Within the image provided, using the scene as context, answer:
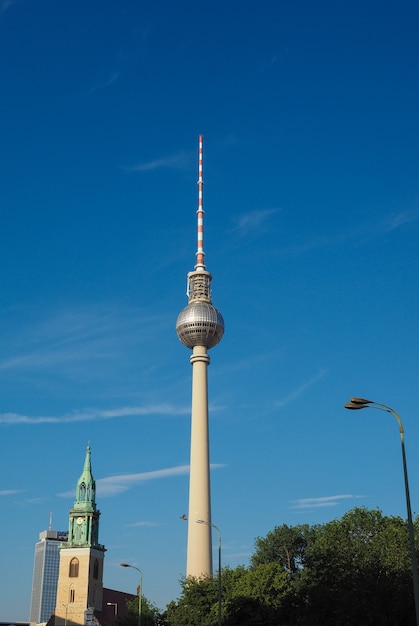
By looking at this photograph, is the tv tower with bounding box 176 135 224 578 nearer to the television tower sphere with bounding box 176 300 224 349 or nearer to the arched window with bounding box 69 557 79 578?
the television tower sphere with bounding box 176 300 224 349

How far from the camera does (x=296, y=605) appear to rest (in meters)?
77.2

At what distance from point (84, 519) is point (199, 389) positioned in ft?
114

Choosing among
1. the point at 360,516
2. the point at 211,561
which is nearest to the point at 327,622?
the point at 360,516

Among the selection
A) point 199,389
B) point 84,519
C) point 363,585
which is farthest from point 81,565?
point 363,585

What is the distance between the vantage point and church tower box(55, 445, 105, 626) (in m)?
129

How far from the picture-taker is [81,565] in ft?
430

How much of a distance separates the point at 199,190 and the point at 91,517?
58.2 meters

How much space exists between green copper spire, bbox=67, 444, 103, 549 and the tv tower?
98.3 ft

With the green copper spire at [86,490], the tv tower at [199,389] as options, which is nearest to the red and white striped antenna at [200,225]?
the tv tower at [199,389]

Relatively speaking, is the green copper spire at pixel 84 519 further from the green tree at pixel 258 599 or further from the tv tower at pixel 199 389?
the green tree at pixel 258 599

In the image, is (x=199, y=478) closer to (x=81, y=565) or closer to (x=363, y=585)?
(x=81, y=565)

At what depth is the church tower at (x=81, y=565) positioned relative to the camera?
128875 millimetres

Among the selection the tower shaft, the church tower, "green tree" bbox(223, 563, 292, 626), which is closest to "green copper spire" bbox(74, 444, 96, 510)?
the church tower

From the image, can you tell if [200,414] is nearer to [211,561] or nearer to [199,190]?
[211,561]
